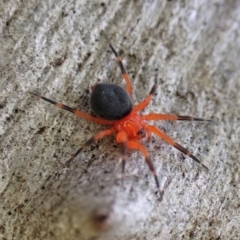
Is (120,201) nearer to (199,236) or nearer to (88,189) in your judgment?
(88,189)

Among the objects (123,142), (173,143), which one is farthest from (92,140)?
(173,143)

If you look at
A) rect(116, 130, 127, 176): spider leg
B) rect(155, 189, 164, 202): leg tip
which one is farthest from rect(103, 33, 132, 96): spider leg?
rect(155, 189, 164, 202): leg tip

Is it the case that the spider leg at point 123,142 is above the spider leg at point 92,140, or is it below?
below

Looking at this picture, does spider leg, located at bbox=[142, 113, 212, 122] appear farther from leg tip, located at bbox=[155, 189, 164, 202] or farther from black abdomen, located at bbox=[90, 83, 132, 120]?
leg tip, located at bbox=[155, 189, 164, 202]

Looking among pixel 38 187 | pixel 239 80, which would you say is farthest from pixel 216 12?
pixel 38 187

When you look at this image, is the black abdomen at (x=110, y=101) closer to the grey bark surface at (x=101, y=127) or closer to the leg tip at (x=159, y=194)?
→ the grey bark surface at (x=101, y=127)

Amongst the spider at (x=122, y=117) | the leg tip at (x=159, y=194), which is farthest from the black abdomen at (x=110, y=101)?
the leg tip at (x=159, y=194)

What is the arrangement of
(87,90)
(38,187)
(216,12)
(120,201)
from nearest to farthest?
(120,201), (38,187), (87,90), (216,12)
